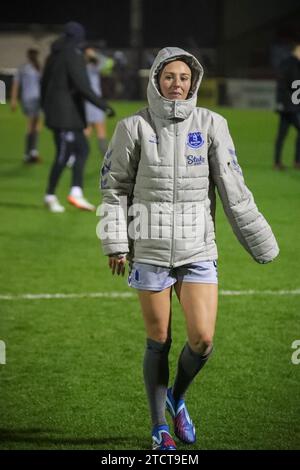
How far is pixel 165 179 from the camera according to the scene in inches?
190

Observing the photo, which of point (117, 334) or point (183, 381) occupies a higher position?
point (183, 381)

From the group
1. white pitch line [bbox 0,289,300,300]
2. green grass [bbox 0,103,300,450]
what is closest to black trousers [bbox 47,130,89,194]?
green grass [bbox 0,103,300,450]

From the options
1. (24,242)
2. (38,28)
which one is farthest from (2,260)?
(38,28)

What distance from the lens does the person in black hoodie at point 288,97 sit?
59.6ft

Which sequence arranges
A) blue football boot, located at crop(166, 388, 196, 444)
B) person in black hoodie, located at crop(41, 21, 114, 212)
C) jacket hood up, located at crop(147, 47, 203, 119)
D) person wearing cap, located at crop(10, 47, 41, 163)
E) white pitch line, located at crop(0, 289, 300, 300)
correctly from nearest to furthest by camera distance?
jacket hood up, located at crop(147, 47, 203, 119) < blue football boot, located at crop(166, 388, 196, 444) < white pitch line, located at crop(0, 289, 300, 300) < person in black hoodie, located at crop(41, 21, 114, 212) < person wearing cap, located at crop(10, 47, 41, 163)

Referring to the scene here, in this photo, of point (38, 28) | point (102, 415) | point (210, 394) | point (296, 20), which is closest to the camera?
point (102, 415)

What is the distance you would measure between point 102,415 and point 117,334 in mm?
1831

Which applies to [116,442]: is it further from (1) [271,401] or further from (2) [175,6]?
(2) [175,6]

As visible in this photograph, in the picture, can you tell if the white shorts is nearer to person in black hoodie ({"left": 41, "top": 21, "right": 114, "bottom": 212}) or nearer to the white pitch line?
the white pitch line

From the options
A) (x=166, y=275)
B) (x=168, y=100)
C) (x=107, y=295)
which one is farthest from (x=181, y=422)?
(x=107, y=295)

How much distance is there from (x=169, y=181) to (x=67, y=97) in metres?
8.57

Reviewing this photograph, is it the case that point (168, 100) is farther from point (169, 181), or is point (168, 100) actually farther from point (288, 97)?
point (288, 97)

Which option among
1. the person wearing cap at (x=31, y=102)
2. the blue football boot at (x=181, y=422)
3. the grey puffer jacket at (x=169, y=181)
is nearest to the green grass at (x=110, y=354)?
the blue football boot at (x=181, y=422)

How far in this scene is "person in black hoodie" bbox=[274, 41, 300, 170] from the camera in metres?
18.2
